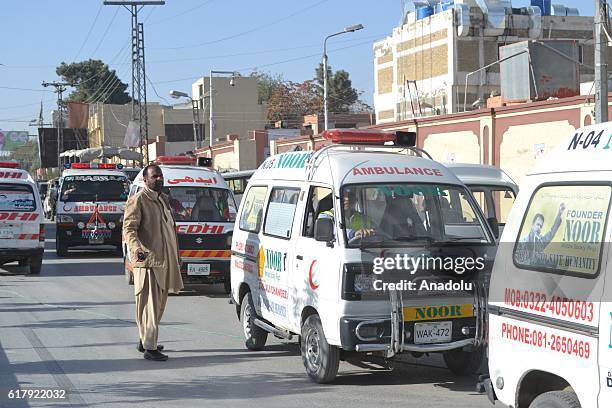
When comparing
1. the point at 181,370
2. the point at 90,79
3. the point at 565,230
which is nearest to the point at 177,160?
the point at 181,370

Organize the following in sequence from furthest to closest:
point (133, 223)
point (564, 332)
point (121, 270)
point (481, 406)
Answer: point (121, 270) → point (133, 223) → point (481, 406) → point (564, 332)

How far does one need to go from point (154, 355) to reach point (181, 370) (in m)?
0.56

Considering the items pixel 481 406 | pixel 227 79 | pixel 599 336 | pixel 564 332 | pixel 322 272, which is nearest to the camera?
pixel 599 336

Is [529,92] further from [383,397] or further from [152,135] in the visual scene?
[152,135]

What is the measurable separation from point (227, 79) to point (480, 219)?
76.3 meters

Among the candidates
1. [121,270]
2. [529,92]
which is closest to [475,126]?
[529,92]

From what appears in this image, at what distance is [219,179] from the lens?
676 inches

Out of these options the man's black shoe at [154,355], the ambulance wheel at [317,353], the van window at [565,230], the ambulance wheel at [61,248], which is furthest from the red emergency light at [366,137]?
the ambulance wheel at [61,248]

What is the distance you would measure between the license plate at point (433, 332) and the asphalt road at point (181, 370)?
0.51 metres

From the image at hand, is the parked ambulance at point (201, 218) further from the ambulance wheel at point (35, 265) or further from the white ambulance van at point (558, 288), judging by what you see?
the white ambulance van at point (558, 288)

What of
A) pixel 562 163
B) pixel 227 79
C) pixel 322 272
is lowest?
pixel 322 272

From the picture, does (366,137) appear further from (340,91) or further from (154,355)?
(340,91)

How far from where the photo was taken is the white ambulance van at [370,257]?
27.5 ft

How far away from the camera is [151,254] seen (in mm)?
10062
